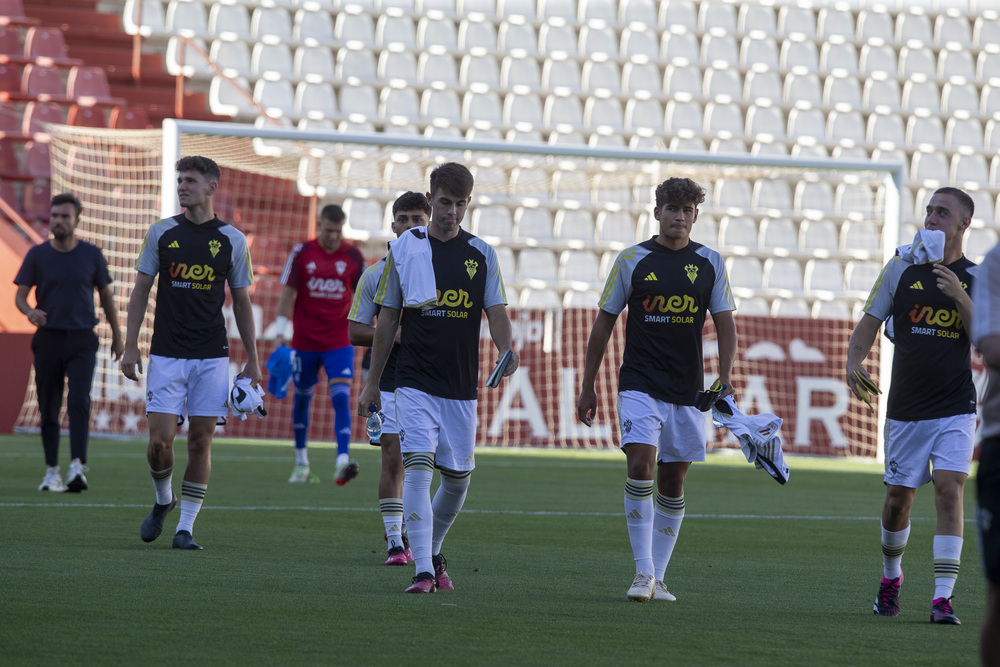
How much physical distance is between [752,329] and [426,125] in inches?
315

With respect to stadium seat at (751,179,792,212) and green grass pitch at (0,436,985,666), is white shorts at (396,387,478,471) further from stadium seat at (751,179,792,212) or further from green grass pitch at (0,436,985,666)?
stadium seat at (751,179,792,212)

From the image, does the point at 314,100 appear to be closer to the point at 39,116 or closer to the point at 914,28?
the point at 39,116

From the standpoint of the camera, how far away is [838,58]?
83.1 ft

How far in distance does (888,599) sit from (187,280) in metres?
4.04

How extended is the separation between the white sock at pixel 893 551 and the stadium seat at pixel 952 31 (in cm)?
2280

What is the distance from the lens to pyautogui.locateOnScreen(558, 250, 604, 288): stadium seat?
68.6 feet

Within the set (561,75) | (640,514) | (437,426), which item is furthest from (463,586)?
(561,75)

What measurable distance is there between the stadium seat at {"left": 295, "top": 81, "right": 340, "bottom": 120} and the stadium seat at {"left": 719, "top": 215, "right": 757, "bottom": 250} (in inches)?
280

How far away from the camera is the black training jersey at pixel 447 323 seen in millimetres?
5684

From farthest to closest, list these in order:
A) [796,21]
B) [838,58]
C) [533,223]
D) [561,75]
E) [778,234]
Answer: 1. [796,21]
2. [838,58]
3. [561,75]
4. [778,234]
5. [533,223]

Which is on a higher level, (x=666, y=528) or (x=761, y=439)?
(x=761, y=439)

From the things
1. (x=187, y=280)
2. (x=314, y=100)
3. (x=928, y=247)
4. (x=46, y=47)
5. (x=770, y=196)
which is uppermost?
(x=46, y=47)

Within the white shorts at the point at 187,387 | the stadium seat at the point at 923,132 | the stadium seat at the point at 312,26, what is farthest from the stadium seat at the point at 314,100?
the white shorts at the point at 187,387

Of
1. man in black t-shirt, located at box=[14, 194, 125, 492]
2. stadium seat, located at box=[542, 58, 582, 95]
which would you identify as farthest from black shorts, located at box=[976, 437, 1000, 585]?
stadium seat, located at box=[542, 58, 582, 95]
